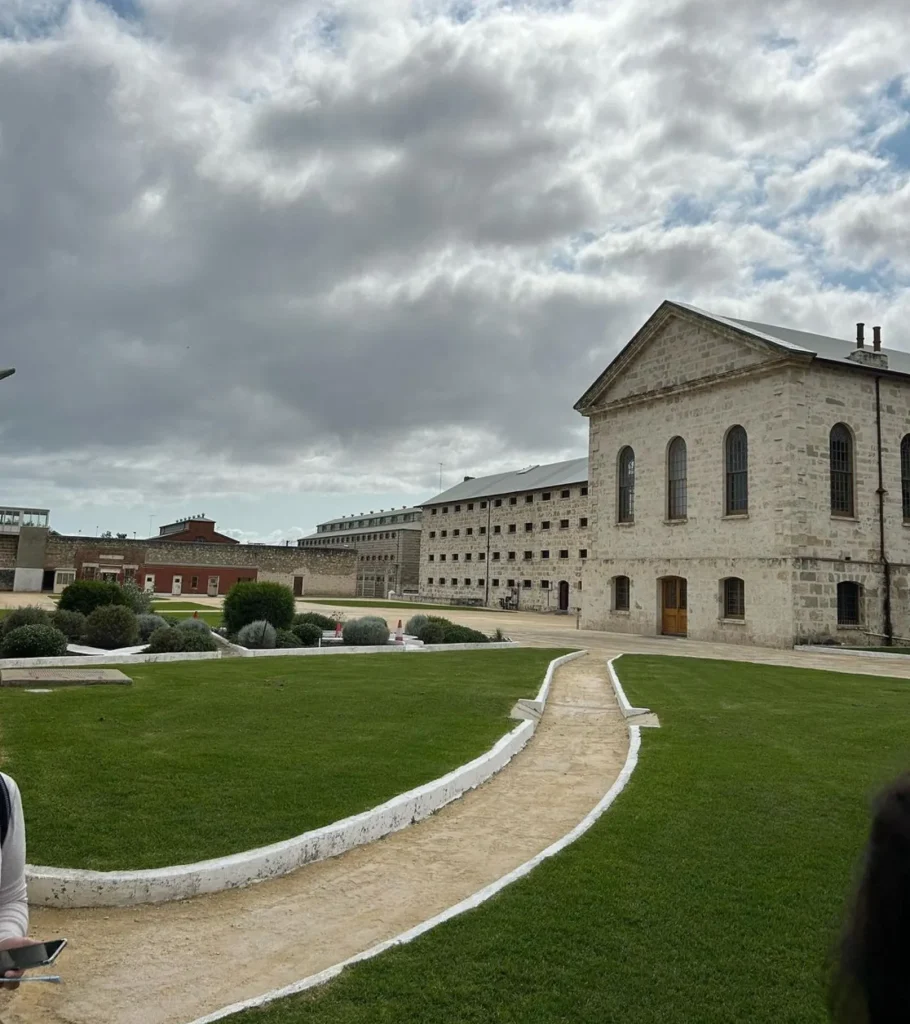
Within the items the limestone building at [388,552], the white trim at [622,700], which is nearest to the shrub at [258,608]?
the white trim at [622,700]

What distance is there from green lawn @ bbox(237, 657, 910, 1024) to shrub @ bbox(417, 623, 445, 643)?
14.9 metres

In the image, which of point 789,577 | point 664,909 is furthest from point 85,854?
point 789,577

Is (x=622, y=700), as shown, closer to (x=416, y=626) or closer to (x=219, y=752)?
(x=219, y=752)

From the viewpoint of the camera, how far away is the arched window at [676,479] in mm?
30750

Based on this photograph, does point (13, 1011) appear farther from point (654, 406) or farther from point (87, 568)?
point (87, 568)

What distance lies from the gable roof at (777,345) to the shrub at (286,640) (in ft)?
58.9

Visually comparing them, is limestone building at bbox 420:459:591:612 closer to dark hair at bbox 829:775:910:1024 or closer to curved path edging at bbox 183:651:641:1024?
curved path edging at bbox 183:651:641:1024

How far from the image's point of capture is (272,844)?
18.5 feet

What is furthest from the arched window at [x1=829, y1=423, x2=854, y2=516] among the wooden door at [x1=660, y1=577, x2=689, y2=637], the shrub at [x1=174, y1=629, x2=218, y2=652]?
the shrub at [x1=174, y1=629, x2=218, y2=652]

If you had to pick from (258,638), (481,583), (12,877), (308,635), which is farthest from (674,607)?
(481,583)

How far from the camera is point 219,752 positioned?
26.6 ft

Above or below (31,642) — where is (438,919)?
below

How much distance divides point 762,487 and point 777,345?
15.4 feet

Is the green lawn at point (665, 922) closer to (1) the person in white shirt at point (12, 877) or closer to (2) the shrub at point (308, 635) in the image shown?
(1) the person in white shirt at point (12, 877)
